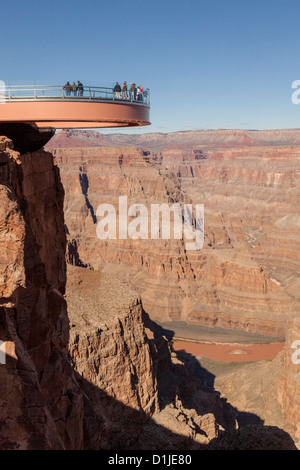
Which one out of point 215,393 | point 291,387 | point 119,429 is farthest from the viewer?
point 215,393

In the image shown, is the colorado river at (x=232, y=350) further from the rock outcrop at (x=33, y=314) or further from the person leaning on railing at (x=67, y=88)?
the person leaning on railing at (x=67, y=88)

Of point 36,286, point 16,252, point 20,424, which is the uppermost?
point 16,252

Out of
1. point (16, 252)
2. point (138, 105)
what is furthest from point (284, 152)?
point (16, 252)

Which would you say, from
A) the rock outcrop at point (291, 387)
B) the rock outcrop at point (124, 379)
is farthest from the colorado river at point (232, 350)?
the rock outcrop at point (124, 379)

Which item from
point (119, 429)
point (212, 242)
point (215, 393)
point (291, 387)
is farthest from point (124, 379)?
point (212, 242)

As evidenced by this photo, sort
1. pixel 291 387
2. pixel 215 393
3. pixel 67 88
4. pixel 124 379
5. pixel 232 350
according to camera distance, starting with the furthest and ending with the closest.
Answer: pixel 232 350 < pixel 215 393 < pixel 291 387 < pixel 124 379 < pixel 67 88

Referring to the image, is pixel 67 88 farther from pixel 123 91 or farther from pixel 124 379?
pixel 124 379
